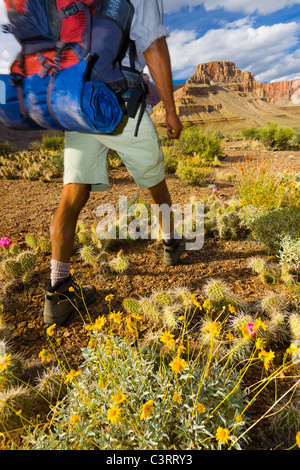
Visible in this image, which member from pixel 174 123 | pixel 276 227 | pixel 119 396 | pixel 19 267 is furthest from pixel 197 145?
pixel 119 396

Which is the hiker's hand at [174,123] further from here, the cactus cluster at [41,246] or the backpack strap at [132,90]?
the cactus cluster at [41,246]

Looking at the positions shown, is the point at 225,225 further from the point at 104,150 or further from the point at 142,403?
the point at 142,403

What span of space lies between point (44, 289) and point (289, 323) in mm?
2091

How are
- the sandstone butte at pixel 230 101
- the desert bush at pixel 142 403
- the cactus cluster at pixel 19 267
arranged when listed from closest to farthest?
1. the desert bush at pixel 142 403
2. the cactus cluster at pixel 19 267
3. the sandstone butte at pixel 230 101

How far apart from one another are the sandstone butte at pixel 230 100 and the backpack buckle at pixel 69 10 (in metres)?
58.5

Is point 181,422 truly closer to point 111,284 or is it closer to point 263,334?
point 263,334

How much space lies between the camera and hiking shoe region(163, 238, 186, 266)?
271 cm

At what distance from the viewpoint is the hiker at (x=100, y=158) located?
5.91 ft

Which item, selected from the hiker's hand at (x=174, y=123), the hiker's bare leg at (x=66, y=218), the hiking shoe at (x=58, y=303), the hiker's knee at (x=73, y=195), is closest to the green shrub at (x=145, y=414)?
the hiking shoe at (x=58, y=303)

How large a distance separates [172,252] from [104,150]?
3.98ft

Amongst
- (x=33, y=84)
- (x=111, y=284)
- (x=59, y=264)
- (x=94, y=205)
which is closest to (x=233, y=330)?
(x=111, y=284)

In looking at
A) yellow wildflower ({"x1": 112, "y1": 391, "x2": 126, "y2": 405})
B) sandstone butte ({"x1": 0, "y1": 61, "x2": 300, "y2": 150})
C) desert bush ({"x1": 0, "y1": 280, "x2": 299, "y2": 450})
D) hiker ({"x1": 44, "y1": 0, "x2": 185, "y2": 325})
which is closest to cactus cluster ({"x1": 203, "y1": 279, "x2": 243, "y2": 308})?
desert bush ({"x1": 0, "y1": 280, "x2": 299, "y2": 450})

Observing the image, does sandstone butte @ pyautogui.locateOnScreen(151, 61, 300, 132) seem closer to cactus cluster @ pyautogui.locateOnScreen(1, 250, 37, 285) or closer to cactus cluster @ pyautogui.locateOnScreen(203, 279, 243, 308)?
cactus cluster @ pyautogui.locateOnScreen(1, 250, 37, 285)

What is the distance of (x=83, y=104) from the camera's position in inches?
48.4
